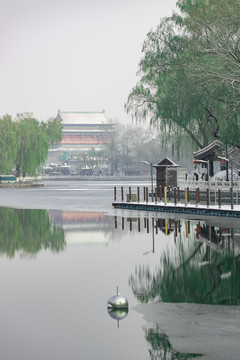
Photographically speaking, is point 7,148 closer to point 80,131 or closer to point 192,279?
point 192,279

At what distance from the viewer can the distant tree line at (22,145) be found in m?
75.0

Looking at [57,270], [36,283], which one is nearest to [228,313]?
[36,283]

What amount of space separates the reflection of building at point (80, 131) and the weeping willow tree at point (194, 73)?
11927 centimetres

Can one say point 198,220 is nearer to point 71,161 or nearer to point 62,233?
point 62,233

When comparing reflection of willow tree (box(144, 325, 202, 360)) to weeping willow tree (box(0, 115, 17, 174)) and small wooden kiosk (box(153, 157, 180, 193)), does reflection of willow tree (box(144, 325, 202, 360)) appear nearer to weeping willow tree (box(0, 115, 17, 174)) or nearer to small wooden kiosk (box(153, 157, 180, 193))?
small wooden kiosk (box(153, 157, 180, 193))

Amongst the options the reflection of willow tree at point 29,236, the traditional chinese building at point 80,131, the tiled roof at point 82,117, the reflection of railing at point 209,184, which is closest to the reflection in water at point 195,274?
the reflection of willow tree at point 29,236

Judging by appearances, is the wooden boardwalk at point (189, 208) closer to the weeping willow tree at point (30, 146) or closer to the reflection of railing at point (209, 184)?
the reflection of railing at point (209, 184)

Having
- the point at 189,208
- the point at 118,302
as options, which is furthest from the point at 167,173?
the point at 118,302

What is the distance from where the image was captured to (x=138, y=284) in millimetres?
10828

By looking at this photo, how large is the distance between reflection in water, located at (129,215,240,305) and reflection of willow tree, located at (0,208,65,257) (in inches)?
131

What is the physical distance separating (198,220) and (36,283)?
1438 centimetres

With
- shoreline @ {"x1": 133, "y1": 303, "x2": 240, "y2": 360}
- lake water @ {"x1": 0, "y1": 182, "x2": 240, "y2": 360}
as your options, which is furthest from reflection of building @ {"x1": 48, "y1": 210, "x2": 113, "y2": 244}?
shoreline @ {"x1": 133, "y1": 303, "x2": 240, "y2": 360}

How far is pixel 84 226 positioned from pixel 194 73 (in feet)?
45.1

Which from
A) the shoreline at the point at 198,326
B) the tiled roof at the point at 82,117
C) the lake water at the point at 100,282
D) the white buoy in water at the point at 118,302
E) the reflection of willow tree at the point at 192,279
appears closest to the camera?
the shoreline at the point at 198,326
